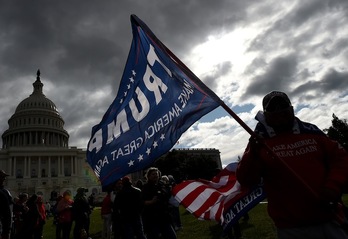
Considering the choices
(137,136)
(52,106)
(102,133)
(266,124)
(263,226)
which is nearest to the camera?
(266,124)

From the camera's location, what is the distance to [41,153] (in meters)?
103

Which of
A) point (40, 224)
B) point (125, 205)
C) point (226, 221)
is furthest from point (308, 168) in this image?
point (40, 224)

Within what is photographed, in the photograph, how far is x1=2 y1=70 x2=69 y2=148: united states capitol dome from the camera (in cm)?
10794

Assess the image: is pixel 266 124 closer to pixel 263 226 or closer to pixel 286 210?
pixel 286 210

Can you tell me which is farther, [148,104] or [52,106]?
[52,106]

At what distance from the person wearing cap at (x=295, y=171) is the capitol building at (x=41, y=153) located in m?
92.6

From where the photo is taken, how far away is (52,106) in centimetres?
11806

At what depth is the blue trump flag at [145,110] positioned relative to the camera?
4.36m

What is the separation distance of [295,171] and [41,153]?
108 meters

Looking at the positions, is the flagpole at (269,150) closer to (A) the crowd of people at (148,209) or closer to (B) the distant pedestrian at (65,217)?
(A) the crowd of people at (148,209)

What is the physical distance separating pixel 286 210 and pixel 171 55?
8.36ft

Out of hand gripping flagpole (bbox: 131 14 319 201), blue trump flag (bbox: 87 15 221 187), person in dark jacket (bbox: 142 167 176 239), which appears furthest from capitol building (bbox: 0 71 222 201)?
hand gripping flagpole (bbox: 131 14 319 201)

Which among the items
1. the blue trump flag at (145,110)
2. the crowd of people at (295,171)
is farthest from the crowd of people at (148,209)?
the crowd of people at (295,171)

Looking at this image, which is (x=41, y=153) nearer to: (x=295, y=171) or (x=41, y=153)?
(x=41, y=153)
